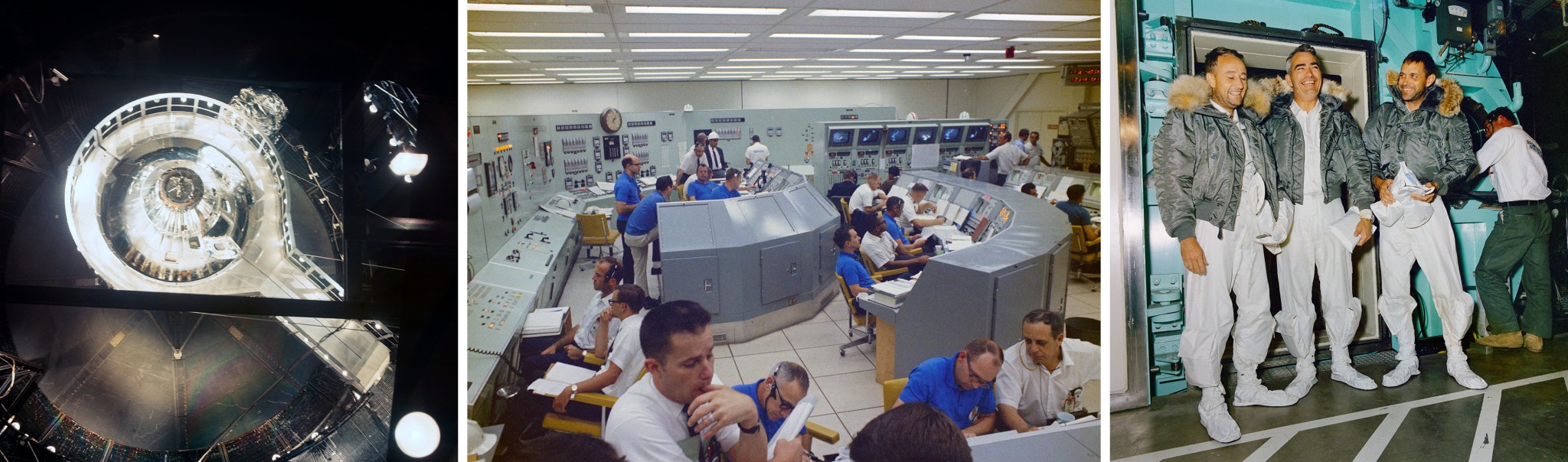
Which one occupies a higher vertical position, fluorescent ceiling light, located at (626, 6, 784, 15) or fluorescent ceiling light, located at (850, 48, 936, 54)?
fluorescent ceiling light, located at (626, 6, 784, 15)

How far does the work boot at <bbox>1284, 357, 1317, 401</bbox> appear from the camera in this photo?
98.4 inches

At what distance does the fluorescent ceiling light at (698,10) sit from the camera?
211cm

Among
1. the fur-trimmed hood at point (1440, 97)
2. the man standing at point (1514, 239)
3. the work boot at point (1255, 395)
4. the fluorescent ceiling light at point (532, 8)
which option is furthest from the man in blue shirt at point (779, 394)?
the man standing at point (1514, 239)

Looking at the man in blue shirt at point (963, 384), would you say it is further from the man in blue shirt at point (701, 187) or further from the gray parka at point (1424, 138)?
the gray parka at point (1424, 138)

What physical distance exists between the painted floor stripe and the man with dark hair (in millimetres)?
675

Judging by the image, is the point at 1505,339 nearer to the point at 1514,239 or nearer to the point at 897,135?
the point at 1514,239

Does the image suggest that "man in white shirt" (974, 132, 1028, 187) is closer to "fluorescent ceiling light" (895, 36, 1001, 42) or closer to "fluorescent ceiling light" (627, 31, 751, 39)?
"fluorescent ceiling light" (895, 36, 1001, 42)

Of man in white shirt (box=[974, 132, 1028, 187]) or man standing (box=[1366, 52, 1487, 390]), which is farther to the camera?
man standing (box=[1366, 52, 1487, 390])

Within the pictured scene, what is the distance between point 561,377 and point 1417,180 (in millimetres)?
2970

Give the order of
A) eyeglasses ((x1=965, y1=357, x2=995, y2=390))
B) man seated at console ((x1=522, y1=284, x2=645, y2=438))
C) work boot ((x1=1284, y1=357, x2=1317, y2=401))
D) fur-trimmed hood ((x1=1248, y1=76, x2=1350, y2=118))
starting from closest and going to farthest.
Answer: man seated at console ((x1=522, y1=284, x2=645, y2=438)), eyeglasses ((x1=965, y1=357, x2=995, y2=390)), fur-trimmed hood ((x1=1248, y1=76, x2=1350, y2=118)), work boot ((x1=1284, y1=357, x2=1317, y2=401))

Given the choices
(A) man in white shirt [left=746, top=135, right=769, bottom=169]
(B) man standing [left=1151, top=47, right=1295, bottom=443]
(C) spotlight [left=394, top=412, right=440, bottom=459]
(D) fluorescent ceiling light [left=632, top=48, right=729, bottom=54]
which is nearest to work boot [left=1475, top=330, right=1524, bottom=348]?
(B) man standing [left=1151, top=47, right=1295, bottom=443]

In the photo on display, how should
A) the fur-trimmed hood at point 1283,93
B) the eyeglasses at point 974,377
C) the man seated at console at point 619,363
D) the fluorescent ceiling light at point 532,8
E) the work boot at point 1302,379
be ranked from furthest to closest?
1. the work boot at point 1302,379
2. the fur-trimmed hood at point 1283,93
3. the eyeglasses at point 974,377
4. the man seated at console at point 619,363
5. the fluorescent ceiling light at point 532,8

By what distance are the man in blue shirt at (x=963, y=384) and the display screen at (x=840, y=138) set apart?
76cm

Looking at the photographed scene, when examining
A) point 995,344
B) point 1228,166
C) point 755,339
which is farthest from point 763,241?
point 1228,166
